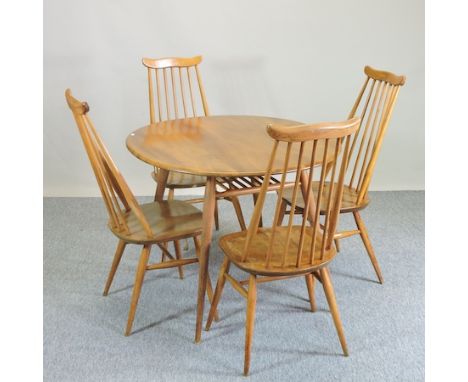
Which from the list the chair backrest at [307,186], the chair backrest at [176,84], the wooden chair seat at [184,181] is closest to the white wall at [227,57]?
the chair backrest at [176,84]

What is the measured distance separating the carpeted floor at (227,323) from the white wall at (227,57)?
3.22 feet

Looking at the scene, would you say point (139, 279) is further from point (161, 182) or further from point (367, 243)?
point (367, 243)

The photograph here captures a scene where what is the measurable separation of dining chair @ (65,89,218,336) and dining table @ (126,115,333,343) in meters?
0.15

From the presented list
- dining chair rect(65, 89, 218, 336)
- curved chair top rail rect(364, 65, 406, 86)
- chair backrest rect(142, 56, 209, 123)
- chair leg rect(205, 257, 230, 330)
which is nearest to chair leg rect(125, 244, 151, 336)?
dining chair rect(65, 89, 218, 336)

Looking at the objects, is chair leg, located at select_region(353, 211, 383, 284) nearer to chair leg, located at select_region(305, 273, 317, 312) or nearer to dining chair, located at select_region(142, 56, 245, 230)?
chair leg, located at select_region(305, 273, 317, 312)

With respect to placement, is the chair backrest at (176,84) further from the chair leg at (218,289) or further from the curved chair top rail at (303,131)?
the curved chair top rail at (303,131)

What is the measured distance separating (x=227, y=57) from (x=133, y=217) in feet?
5.69

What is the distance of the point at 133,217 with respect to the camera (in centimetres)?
255

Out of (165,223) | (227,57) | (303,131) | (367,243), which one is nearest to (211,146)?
(165,223)

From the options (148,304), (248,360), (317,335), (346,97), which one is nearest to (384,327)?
(317,335)

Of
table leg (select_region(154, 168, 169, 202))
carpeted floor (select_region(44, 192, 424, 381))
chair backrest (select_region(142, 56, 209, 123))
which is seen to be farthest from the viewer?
chair backrest (select_region(142, 56, 209, 123))

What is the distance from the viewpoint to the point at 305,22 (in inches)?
150

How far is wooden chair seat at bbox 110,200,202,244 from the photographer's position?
7.77 feet
